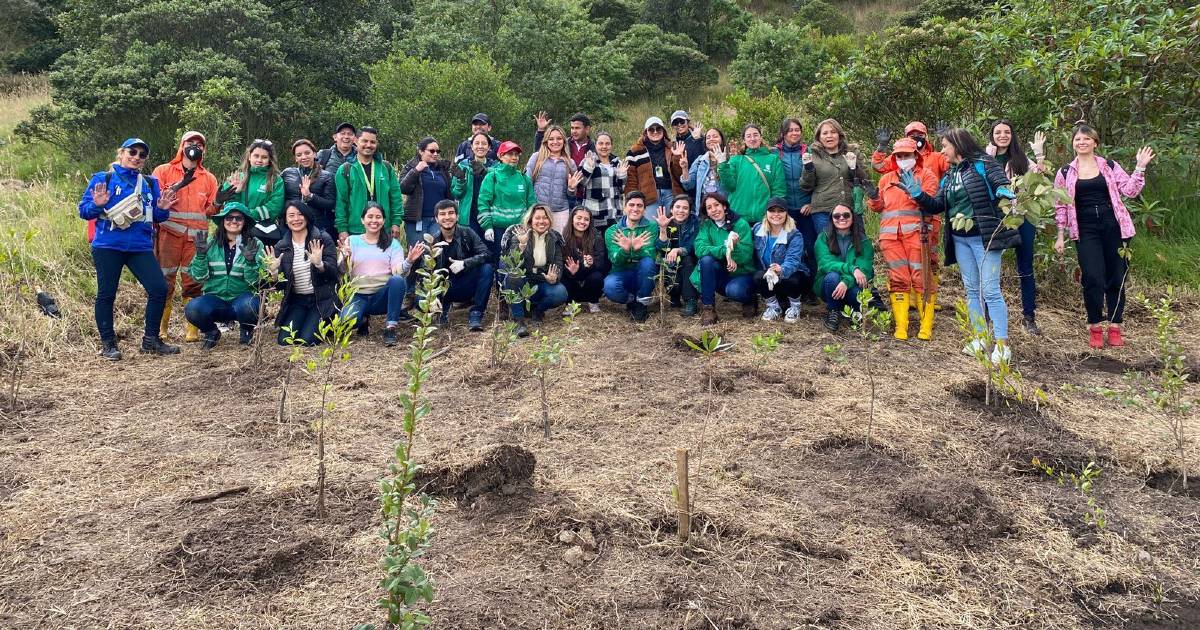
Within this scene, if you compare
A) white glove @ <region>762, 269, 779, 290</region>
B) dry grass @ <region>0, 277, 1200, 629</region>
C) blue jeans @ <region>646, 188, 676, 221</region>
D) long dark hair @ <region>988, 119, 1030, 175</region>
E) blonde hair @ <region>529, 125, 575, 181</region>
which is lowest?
dry grass @ <region>0, 277, 1200, 629</region>

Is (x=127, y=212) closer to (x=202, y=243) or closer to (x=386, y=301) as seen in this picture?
(x=202, y=243)

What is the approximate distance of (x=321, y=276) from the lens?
648 cm

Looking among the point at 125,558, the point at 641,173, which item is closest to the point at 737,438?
the point at 125,558

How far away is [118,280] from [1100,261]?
285 inches

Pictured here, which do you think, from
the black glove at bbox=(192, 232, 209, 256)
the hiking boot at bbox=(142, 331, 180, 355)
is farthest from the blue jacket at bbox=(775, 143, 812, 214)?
the hiking boot at bbox=(142, 331, 180, 355)

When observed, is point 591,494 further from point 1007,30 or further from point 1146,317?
point 1007,30

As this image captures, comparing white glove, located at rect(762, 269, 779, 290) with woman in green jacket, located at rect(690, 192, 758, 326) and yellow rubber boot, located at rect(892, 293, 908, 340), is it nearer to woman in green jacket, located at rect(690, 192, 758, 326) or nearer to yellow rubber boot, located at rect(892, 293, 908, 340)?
woman in green jacket, located at rect(690, 192, 758, 326)

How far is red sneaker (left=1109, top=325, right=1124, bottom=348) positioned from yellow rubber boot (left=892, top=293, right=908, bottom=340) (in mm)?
1526

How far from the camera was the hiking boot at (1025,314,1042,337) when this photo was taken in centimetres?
653

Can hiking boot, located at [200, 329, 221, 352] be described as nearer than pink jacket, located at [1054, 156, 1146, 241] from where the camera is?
No

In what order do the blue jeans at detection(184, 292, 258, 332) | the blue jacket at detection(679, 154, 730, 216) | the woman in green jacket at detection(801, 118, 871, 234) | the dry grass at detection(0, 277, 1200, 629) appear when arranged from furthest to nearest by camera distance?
the blue jacket at detection(679, 154, 730, 216) < the woman in green jacket at detection(801, 118, 871, 234) < the blue jeans at detection(184, 292, 258, 332) < the dry grass at detection(0, 277, 1200, 629)

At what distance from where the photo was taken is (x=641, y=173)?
7.64 meters

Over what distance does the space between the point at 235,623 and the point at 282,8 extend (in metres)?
12.7

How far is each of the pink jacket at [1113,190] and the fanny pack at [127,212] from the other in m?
6.62
